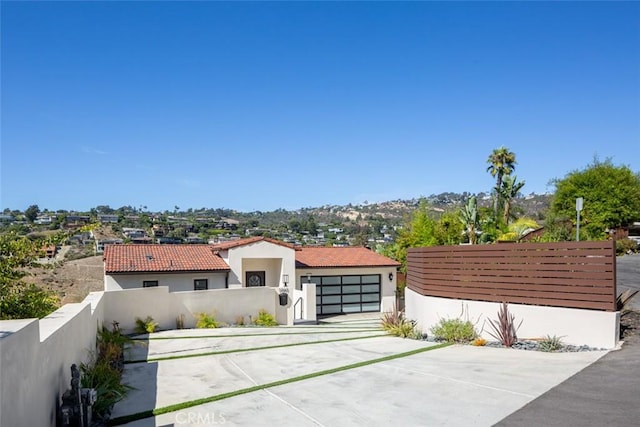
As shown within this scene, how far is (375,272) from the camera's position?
28.0 m

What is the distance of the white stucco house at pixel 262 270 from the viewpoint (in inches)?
870

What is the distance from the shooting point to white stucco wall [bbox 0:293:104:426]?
3768 millimetres

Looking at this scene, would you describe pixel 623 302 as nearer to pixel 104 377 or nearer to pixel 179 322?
pixel 104 377

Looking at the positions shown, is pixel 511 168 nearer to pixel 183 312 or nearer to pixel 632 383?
pixel 183 312

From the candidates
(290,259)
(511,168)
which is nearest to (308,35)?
(290,259)

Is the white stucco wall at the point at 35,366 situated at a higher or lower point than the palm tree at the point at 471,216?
lower

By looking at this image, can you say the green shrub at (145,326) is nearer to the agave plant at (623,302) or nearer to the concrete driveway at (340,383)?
the concrete driveway at (340,383)

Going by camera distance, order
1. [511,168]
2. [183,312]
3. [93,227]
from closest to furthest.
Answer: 1. [93,227]
2. [183,312]
3. [511,168]

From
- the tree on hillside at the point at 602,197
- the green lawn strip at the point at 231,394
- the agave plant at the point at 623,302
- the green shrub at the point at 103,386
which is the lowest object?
the green lawn strip at the point at 231,394

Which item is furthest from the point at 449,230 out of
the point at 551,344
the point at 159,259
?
the point at 551,344

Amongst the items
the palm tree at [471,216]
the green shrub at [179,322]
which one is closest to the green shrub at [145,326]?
the green shrub at [179,322]

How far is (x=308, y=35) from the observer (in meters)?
18.8

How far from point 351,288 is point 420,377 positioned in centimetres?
1917

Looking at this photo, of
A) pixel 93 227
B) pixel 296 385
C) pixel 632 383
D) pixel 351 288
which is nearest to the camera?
pixel 632 383
